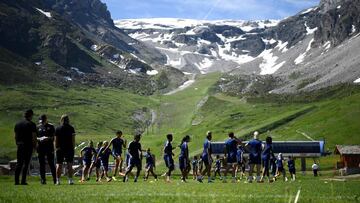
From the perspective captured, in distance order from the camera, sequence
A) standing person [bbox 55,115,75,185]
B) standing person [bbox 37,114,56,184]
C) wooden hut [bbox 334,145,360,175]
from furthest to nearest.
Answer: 1. wooden hut [bbox 334,145,360,175]
2. standing person [bbox 55,115,75,185]
3. standing person [bbox 37,114,56,184]

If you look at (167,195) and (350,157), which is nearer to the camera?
(167,195)

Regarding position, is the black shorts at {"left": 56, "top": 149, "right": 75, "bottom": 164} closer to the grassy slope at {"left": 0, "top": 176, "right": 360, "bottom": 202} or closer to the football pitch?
the football pitch

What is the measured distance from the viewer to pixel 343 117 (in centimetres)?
16275

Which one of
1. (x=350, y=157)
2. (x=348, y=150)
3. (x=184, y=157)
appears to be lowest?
(x=184, y=157)

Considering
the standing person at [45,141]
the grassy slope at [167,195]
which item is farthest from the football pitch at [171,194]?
the standing person at [45,141]

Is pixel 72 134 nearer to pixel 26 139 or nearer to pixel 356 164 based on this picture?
pixel 26 139

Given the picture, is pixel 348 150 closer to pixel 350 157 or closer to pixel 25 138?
pixel 350 157

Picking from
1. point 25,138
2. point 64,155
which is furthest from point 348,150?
point 25,138

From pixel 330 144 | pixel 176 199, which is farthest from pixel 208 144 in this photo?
pixel 330 144

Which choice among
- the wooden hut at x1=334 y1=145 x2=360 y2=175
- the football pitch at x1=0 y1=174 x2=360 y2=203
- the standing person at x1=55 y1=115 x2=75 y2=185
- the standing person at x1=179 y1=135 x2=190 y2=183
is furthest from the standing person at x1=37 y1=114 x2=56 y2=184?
the wooden hut at x1=334 y1=145 x2=360 y2=175

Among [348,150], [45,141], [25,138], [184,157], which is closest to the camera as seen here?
[25,138]

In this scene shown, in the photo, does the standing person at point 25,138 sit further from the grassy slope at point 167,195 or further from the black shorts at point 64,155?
the grassy slope at point 167,195

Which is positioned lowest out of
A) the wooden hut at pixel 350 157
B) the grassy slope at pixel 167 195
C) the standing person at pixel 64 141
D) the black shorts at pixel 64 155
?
the grassy slope at pixel 167 195

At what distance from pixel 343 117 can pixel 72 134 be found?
15089 centimetres
